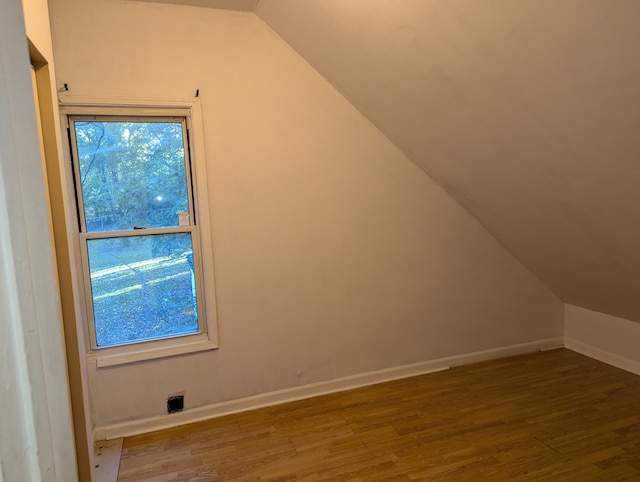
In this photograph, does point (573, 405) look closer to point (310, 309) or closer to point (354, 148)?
point (310, 309)

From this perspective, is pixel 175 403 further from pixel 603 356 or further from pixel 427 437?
pixel 603 356

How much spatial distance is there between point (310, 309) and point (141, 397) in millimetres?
1220

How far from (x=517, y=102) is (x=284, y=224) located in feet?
5.11

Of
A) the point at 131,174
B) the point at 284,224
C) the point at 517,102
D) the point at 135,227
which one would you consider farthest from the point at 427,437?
the point at 131,174

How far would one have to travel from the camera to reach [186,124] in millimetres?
2635

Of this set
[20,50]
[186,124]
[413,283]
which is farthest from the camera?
[413,283]

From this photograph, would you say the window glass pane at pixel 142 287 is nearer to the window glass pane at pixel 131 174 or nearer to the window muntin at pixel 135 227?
the window muntin at pixel 135 227

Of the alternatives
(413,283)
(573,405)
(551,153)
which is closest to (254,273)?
(413,283)

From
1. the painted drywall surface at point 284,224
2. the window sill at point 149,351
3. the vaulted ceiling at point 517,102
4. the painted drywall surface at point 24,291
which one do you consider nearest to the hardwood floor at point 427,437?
the painted drywall surface at point 284,224

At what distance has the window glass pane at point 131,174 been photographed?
2498 millimetres

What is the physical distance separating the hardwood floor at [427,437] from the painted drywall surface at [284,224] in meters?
0.26

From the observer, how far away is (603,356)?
3443mm

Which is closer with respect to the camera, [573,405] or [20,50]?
[20,50]

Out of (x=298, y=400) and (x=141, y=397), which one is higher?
(x=141, y=397)
